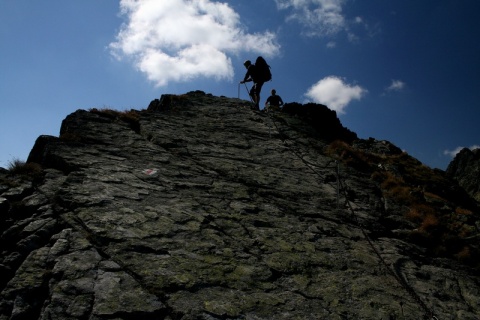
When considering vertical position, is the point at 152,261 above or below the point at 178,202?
below

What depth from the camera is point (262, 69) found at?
985 inches

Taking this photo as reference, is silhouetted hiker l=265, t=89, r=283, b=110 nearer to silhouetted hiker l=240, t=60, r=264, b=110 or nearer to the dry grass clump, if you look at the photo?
silhouetted hiker l=240, t=60, r=264, b=110

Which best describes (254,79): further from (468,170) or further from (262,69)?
(468,170)

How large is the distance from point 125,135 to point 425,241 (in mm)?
12413

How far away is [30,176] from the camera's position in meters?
10.6

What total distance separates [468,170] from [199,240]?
59.1 meters

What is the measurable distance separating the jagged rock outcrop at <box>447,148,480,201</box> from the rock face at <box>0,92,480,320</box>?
43679mm

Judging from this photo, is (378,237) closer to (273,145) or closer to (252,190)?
(252,190)

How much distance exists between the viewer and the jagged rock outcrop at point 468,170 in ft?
165

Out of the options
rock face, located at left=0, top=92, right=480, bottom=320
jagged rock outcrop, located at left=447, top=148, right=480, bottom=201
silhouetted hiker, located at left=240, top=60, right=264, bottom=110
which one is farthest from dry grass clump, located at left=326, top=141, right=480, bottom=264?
jagged rock outcrop, located at left=447, top=148, right=480, bottom=201

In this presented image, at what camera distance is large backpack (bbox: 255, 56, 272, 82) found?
2496 centimetres

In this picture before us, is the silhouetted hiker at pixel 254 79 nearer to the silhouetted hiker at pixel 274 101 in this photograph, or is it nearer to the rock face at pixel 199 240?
the silhouetted hiker at pixel 274 101

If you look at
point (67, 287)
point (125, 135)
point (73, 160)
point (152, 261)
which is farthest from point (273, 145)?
point (67, 287)

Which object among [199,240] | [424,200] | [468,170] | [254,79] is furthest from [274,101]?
[468,170]
